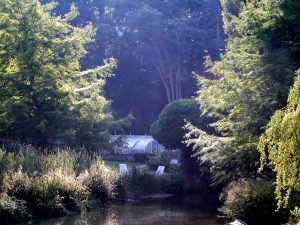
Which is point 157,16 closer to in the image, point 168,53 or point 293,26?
point 168,53

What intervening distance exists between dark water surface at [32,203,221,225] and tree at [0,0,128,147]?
5.10 meters

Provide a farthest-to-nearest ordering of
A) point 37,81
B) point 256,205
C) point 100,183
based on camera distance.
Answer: point 37,81 → point 100,183 → point 256,205

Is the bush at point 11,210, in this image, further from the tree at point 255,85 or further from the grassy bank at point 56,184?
the tree at point 255,85

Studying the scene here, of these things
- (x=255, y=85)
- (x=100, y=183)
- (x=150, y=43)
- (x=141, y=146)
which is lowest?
(x=100, y=183)

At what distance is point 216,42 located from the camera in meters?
45.6

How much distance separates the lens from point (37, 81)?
74.0 ft

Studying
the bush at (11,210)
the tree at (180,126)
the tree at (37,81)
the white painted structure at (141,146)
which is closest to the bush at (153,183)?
the tree at (180,126)

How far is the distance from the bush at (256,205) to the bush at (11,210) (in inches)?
249

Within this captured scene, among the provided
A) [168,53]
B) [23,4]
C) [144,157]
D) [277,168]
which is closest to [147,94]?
[168,53]

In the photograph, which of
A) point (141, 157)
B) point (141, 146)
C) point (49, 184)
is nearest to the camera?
point (49, 184)

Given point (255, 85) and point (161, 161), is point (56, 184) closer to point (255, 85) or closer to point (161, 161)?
point (255, 85)

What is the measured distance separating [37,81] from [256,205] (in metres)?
12.2

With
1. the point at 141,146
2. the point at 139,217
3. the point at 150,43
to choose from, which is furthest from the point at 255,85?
the point at 150,43

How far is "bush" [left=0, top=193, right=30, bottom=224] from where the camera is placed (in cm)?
1492
